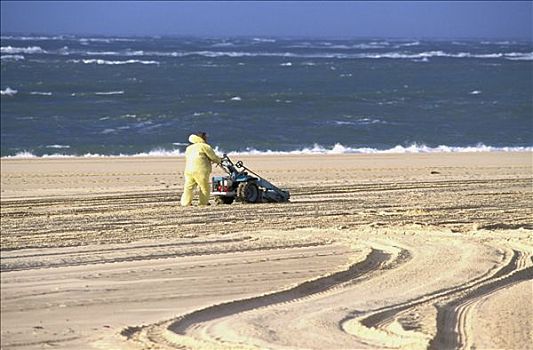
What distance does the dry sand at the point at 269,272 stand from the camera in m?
6.48

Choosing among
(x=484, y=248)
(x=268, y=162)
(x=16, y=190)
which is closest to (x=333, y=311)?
(x=484, y=248)

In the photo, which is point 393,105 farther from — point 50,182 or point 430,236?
point 430,236

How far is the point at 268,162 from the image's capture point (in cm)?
2123

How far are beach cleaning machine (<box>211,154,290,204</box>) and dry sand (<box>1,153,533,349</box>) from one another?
1.23 ft

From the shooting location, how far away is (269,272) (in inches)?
332

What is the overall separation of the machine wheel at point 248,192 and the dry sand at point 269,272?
0.33m

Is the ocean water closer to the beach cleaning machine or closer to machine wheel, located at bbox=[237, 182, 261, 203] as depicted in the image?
the beach cleaning machine

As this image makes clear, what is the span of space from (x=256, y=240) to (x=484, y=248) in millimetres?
2307

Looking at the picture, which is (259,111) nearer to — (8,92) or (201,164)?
(8,92)

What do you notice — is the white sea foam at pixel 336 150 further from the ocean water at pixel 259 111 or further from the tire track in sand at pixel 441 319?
the tire track in sand at pixel 441 319

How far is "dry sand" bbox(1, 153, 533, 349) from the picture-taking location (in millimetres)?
6480

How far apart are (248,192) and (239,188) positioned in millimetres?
142

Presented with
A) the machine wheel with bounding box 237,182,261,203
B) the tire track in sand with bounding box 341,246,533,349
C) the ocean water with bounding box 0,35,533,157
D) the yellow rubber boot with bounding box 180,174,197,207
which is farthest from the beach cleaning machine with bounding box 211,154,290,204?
the ocean water with bounding box 0,35,533,157

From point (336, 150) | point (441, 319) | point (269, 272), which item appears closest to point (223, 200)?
point (269, 272)
